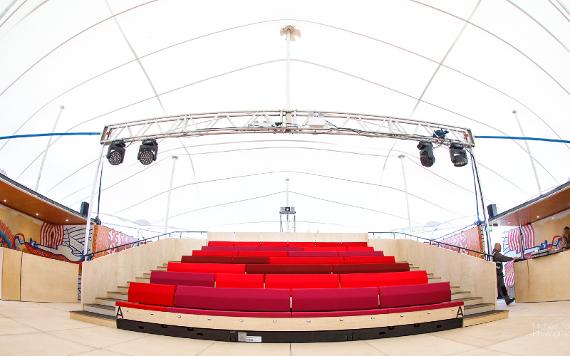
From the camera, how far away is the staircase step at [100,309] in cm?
696

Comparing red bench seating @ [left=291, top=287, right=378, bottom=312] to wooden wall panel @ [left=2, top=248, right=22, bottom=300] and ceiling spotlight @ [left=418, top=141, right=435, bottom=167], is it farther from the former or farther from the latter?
wooden wall panel @ [left=2, top=248, right=22, bottom=300]

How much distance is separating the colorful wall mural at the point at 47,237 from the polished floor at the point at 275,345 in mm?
7492

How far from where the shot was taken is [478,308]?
281 inches

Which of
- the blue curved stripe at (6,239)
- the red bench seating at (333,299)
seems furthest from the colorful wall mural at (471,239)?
the blue curved stripe at (6,239)

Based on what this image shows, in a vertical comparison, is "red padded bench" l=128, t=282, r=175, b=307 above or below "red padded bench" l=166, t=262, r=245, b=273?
below

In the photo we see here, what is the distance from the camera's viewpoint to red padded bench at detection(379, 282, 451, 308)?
6087 mm

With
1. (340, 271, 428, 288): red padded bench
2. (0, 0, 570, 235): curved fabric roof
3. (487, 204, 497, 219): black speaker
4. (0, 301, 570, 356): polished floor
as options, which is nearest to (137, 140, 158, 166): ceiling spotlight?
(0, 0, 570, 235): curved fabric roof

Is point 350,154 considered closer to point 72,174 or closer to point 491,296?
point 491,296

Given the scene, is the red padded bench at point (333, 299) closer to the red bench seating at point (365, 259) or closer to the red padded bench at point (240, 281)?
the red padded bench at point (240, 281)

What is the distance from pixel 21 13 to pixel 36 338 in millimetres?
8425

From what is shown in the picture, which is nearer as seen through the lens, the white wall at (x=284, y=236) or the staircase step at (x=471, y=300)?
the staircase step at (x=471, y=300)

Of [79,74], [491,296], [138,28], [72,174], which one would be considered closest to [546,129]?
[491,296]

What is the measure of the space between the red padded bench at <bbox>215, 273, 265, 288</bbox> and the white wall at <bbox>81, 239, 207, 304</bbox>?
3.62 meters

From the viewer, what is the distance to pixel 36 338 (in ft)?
14.1
